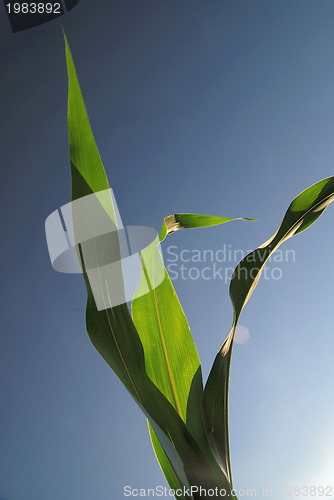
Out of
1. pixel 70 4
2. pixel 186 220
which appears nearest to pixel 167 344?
pixel 186 220

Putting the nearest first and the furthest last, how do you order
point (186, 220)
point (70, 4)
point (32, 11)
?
point (186, 220) → point (32, 11) → point (70, 4)

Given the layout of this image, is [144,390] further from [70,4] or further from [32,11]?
[70,4]

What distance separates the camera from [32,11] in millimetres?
1287

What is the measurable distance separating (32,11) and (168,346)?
4.61ft

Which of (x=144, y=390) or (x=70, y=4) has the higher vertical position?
(x=70, y=4)

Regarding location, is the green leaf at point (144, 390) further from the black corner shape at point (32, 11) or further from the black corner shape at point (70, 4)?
the black corner shape at point (70, 4)

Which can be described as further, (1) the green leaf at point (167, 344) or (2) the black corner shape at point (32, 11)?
(2) the black corner shape at point (32, 11)

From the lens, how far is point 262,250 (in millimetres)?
266

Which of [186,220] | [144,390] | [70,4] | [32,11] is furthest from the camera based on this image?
[70,4]

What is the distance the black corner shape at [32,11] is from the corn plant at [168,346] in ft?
4.15

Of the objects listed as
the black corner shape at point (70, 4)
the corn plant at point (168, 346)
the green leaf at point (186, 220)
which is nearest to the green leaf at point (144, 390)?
the corn plant at point (168, 346)

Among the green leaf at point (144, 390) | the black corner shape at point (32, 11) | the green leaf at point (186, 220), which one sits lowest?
the green leaf at point (144, 390)

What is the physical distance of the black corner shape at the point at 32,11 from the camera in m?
1.24

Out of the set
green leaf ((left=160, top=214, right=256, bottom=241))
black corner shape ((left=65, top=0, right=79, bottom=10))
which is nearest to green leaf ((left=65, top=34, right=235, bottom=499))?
green leaf ((left=160, top=214, right=256, bottom=241))
